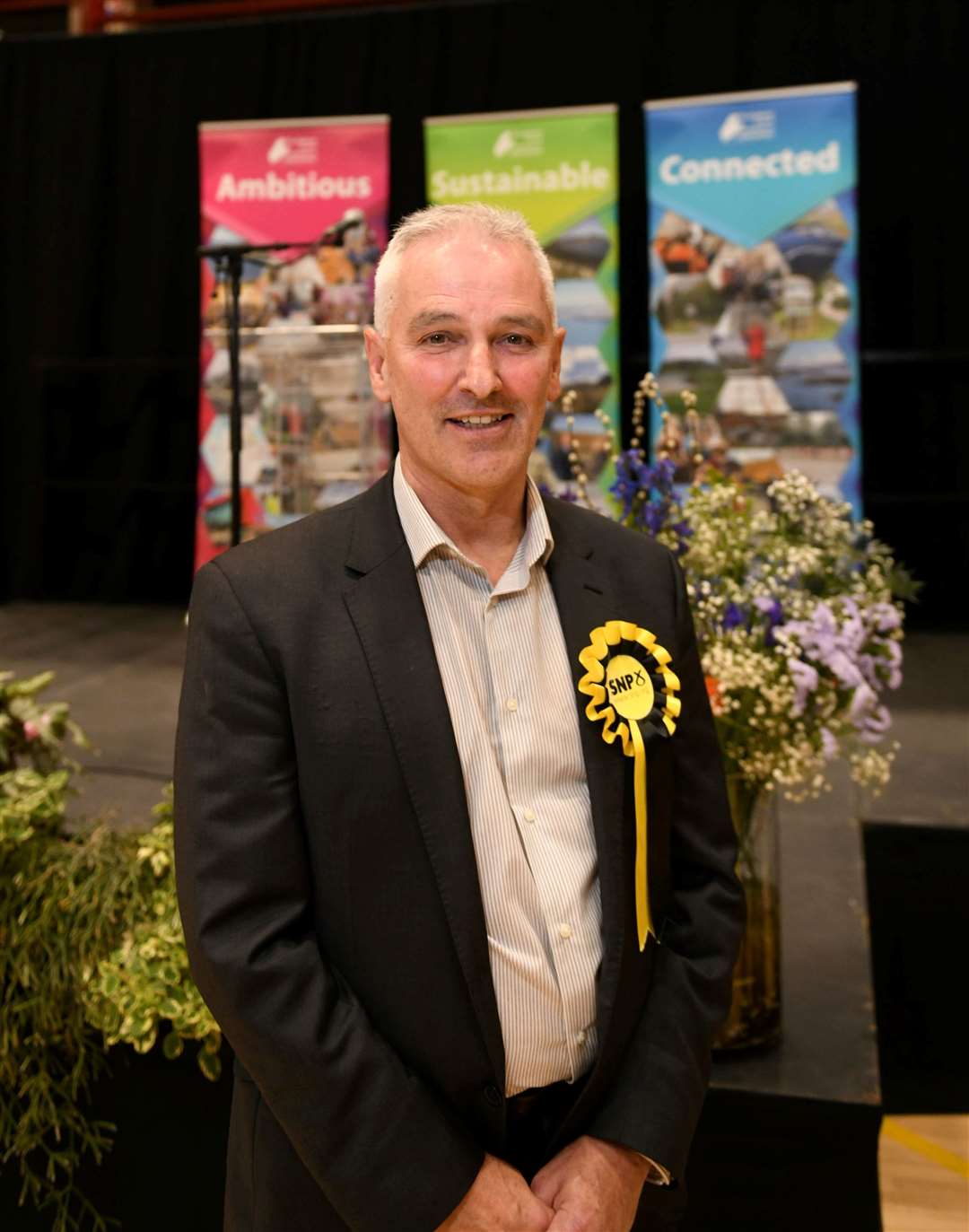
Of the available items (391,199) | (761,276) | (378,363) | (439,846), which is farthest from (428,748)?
(391,199)

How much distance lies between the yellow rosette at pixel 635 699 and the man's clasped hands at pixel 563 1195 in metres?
0.22

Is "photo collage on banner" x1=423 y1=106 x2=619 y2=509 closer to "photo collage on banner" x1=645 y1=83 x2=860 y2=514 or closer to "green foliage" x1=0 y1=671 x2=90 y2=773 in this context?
"photo collage on banner" x1=645 y1=83 x2=860 y2=514

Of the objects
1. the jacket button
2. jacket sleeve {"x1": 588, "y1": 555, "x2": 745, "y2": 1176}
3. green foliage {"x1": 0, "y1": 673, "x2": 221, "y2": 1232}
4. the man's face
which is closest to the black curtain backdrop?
green foliage {"x1": 0, "y1": 673, "x2": 221, "y2": 1232}

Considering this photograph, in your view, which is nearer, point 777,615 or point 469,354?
point 469,354

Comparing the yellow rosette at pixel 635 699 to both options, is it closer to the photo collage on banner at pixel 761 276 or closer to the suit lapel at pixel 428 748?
the suit lapel at pixel 428 748

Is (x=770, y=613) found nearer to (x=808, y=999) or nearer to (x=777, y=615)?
(x=777, y=615)

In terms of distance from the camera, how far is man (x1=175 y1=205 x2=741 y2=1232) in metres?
1.22

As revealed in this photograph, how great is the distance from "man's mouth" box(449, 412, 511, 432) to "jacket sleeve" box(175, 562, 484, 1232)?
0.30 m

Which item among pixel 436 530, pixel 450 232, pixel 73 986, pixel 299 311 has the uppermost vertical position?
pixel 299 311

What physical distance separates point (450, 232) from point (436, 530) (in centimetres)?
31

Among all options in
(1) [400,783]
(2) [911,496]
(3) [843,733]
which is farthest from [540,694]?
(2) [911,496]

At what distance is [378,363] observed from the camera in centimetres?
141

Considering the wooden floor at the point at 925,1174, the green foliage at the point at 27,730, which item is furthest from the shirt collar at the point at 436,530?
the wooden floor at the point at 925,1174

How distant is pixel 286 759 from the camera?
49.5 inches
